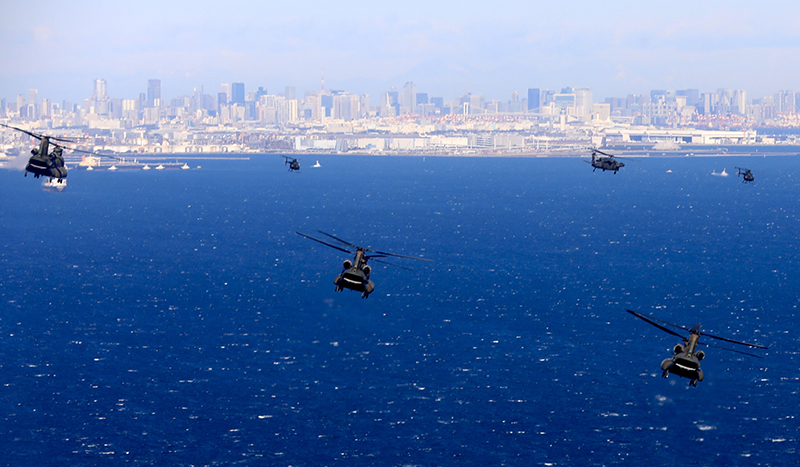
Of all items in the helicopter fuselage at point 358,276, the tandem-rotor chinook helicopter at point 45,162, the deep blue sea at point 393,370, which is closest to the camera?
the helicopter fuselage at point 358,276

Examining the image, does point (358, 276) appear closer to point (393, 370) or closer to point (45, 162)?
point (45, 162)

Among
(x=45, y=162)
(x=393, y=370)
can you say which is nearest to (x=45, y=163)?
(x=45, y=162)

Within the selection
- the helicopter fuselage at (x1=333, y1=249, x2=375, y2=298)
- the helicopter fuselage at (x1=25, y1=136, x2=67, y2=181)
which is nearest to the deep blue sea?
the helicopter fuselage at (x1=25, y1=136, x2=67, y2=181)

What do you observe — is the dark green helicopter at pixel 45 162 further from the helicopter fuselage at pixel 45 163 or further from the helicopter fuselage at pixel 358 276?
the helicopter fuselage at pixel 358 276

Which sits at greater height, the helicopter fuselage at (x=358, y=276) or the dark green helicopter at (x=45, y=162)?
the dark green helicopter at (x=45, y=162)

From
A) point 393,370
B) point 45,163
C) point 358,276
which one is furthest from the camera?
point 393,370

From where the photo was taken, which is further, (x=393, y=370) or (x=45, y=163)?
(x=393, y=370)

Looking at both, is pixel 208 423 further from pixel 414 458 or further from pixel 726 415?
pixel 726 415

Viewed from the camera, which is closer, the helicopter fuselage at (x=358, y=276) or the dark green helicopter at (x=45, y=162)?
the helicopter fuselage at (x=358, y=276)

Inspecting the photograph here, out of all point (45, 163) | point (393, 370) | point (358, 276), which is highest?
point (45, 163)

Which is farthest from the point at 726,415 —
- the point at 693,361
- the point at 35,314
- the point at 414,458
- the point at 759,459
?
the point at 35,314

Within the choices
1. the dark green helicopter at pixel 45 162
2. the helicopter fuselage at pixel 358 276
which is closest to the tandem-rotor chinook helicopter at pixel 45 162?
the dark green helicopter at pixel 45 162
